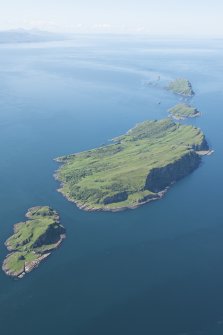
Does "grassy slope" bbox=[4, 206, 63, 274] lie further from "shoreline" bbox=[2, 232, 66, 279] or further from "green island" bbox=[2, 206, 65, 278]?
"shoreline" bbox=[2, 232, 66, 279]

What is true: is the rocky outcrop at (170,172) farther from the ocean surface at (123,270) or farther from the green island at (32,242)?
the green island at (32,242)

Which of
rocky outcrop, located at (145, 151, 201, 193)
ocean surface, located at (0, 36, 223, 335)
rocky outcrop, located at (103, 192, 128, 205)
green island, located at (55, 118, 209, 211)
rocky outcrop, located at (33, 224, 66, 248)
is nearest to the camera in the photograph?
ocean surface, located at (0, 36, 223, 335)

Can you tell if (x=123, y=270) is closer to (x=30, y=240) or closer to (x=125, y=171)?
(x=30, y=240)

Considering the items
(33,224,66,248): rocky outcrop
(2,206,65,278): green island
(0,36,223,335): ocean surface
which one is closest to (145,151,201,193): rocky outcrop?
(0,36,223,335): ocean surface

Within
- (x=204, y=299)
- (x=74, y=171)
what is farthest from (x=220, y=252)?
(x=74, y=171)

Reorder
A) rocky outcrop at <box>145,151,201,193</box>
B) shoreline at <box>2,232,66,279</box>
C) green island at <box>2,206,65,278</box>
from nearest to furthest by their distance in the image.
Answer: shoreline at <box>2,232,66,279</box> < green island at <box>2,206,65,278</box> < rocky outcrop at <box>145,151,201,193</box>

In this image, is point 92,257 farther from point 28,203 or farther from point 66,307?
point 28,203

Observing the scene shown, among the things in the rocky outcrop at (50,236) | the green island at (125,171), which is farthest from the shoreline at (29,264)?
the green island at (125,171)
